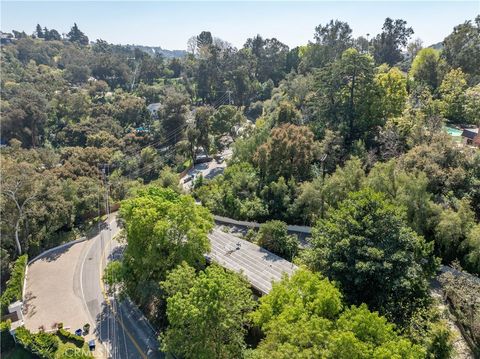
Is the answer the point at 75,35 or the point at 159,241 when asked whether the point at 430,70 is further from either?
the point at 75,35

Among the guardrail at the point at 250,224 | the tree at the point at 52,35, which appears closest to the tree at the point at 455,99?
the guardrail at the point at 250,224

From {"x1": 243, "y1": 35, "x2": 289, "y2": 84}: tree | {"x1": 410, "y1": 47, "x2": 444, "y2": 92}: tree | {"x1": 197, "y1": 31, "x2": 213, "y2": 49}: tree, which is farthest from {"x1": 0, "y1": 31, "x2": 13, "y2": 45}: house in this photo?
{"x1": 410, "y1": 47, "x2": 444, "y2": 92}: tree

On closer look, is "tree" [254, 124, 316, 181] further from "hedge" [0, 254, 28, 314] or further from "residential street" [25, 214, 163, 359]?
"hedge" [0, 254, 28, 314]

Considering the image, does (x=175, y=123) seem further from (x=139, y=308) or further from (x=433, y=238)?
(x=433, y=238)

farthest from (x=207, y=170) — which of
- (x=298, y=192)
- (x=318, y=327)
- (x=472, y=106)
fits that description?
(x=318, y=327)

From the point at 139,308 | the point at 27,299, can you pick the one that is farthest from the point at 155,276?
the point at 27,299
